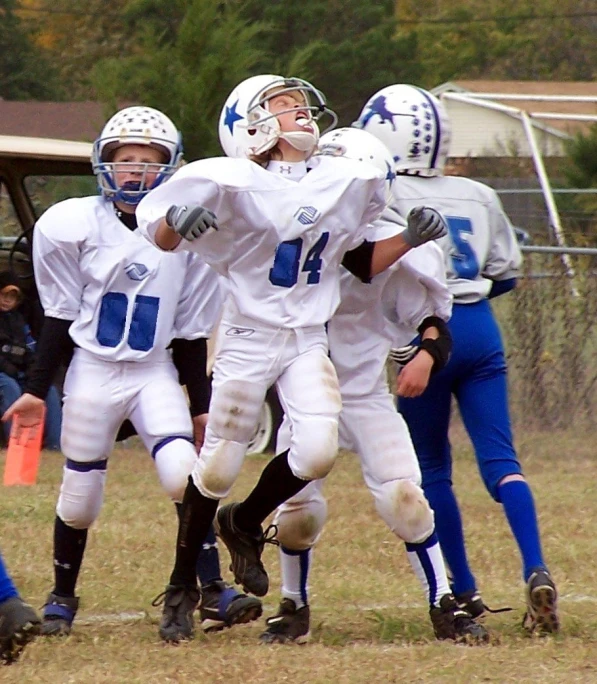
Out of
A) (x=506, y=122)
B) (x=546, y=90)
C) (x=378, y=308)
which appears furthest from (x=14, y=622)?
(x=506, y=122)

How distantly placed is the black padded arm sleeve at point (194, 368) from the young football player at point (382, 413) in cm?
37

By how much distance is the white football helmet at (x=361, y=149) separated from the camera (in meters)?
4.85

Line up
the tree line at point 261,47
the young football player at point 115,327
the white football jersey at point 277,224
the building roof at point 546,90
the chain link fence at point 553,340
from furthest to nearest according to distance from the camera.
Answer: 1. the building roof at point 546,90
2. the tree line at point 261,47
3. the chain link fence at point 553,340
4. the young football player at point 115,327
5. the white football jersey at point 277,224

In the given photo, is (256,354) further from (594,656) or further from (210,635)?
(594,656)

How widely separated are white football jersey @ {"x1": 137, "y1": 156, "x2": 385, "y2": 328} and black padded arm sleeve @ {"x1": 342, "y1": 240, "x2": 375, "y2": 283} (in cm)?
8

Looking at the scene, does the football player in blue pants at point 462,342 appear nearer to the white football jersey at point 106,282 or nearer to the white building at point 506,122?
the white football jersey at point 106,282

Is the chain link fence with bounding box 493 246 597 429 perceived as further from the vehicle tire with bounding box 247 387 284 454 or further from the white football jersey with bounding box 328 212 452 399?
the white football jersey with bounding box 328 212 452 399

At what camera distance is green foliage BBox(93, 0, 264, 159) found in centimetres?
2236

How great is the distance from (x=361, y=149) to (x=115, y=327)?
973 mm

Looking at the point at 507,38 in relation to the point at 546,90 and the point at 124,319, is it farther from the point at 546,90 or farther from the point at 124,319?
the point at 124,319

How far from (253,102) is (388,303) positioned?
0.81m

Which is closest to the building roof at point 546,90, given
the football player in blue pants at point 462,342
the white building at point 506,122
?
the white building at point 506,122

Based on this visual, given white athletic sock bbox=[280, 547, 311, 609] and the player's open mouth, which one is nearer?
the player's open mouth

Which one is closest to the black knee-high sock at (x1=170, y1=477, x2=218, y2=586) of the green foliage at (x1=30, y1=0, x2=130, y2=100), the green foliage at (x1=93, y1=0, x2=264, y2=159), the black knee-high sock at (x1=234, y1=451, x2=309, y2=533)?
the black knee-high sock at (x1=234, y1=451, x2=309, y2=533)
